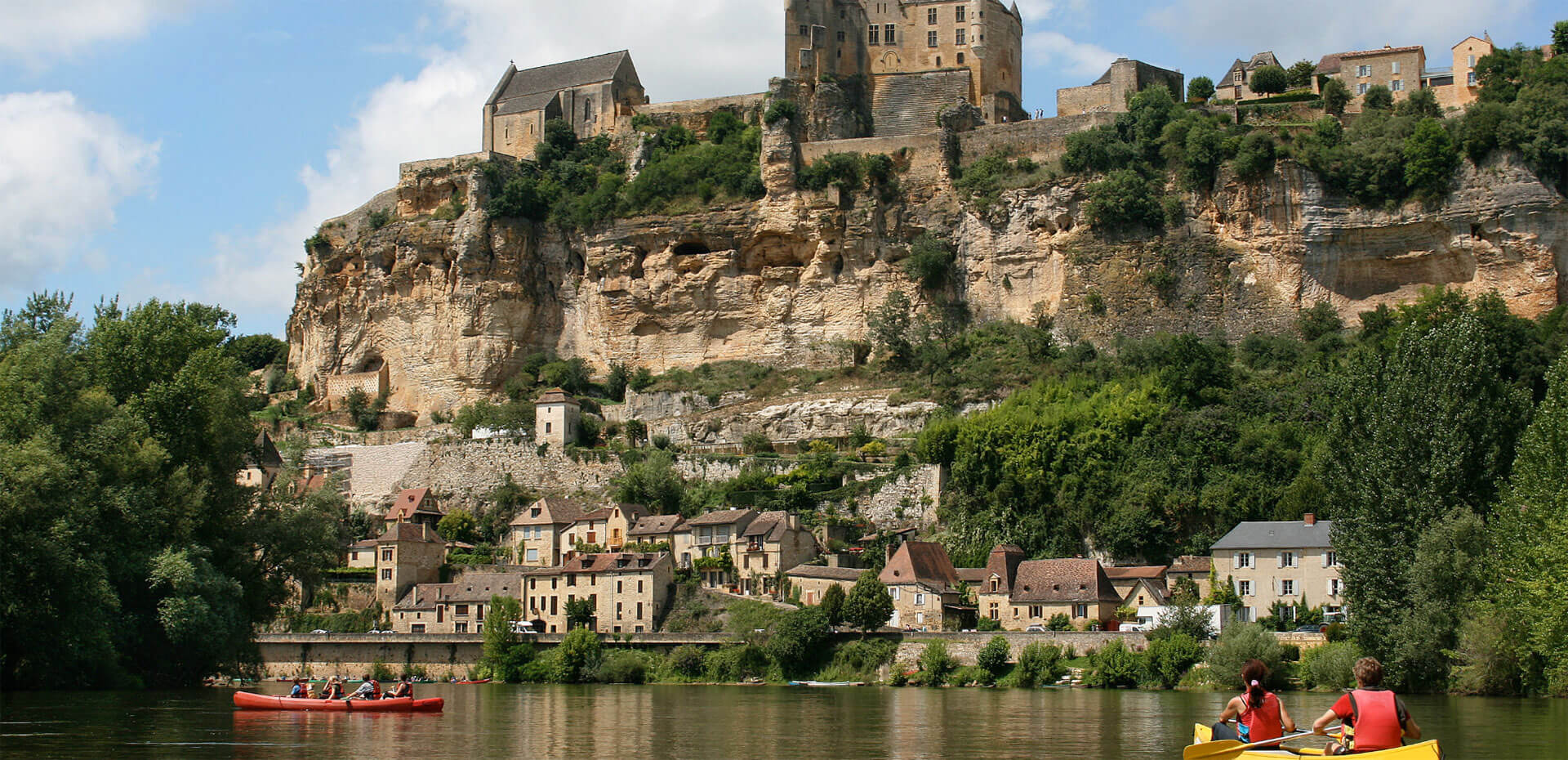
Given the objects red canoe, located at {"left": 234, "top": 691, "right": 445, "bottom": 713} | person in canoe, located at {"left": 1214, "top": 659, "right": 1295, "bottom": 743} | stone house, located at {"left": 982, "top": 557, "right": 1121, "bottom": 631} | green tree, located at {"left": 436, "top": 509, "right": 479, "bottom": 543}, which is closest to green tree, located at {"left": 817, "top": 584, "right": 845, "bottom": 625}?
stone house, located at {"left": 982, "top": 557, "right": 1121, "bottom": 631}

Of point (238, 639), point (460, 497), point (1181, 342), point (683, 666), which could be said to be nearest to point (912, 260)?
point (1181, 342)

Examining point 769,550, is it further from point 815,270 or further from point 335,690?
point 815,270

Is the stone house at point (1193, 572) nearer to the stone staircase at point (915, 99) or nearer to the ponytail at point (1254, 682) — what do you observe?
the stone staircase at point (915, 99)

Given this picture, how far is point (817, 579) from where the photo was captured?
52438 mm

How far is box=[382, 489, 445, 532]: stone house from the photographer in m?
63.4

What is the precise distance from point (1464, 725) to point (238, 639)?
25.3 metres

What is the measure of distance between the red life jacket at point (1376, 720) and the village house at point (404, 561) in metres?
44.8

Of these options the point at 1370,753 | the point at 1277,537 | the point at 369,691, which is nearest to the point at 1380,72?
the point at 1277,537

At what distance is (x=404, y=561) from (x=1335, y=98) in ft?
129

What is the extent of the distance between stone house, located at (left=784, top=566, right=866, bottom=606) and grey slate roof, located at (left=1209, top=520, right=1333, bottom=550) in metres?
10.9

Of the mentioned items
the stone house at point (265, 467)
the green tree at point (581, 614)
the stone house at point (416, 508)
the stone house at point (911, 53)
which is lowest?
the green tree at point (581, 614)

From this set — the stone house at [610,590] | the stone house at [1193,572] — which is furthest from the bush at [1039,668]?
the stone house at [610,590]

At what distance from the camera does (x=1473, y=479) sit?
40125mm

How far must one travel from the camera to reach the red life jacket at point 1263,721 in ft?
61.0
